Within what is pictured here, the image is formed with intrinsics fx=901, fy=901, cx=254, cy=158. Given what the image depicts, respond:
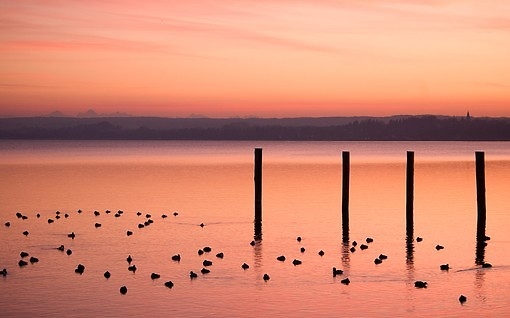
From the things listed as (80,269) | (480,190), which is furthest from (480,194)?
(80,269)

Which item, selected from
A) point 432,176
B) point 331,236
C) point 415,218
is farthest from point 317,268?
point 432,176

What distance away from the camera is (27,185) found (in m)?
69.1

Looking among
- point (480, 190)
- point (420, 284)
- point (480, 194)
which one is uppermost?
point (480, 190)

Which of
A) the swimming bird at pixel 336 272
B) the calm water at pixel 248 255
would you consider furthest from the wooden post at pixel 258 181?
the swimming bird at pixel 336 272

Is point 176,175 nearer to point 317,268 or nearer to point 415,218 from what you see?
point 415,218

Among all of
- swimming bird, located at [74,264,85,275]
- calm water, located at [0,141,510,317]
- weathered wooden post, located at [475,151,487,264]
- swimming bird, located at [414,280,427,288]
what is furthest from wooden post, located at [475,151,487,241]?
swimming bird, located at [74,264,85,275]

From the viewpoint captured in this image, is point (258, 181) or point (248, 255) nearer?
point (248, 255)

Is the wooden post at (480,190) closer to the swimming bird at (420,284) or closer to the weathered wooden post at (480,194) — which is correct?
the weathered wooden post at (480,194)

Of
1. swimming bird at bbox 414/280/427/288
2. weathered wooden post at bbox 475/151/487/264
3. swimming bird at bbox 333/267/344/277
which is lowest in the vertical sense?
swimming bird at bbox 414/280/427/288

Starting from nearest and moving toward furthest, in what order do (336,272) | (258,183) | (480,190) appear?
(336,272) → (480,190) → (258,183)

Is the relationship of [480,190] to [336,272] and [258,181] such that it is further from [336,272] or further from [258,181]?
[336,272]

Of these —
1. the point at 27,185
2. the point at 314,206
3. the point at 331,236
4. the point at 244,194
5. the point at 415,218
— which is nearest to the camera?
the point at 331,236

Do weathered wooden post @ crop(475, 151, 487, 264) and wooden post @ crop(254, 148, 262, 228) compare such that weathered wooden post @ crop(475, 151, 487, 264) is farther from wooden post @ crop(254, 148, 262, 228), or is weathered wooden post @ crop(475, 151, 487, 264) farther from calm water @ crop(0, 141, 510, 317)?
wooden post @ crop(254, 148, 262, 228)

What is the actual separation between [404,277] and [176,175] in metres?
60.1
